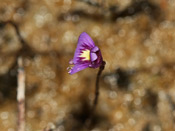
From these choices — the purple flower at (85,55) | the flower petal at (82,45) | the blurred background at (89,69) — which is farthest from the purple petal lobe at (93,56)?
the blurred background at (89,69)

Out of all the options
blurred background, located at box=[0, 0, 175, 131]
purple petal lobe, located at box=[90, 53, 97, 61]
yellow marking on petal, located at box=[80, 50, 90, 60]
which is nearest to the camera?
purple petal lobe, located at box=[90, 53, 97, 61]

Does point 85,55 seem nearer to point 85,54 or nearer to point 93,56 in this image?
point 85,54

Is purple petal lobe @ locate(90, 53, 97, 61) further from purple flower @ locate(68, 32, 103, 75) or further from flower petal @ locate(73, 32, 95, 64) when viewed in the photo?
flower petal @ locate(73, 32, 95, 64)

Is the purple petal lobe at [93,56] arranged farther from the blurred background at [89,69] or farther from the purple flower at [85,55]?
the blurred background at [89,69]

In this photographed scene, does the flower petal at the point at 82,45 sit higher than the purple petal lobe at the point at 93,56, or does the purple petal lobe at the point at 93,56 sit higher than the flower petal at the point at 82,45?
the flower petal at the point at 82,45

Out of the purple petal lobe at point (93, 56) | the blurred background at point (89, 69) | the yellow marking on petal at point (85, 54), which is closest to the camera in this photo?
the purple petal lobe at point (93, 56)

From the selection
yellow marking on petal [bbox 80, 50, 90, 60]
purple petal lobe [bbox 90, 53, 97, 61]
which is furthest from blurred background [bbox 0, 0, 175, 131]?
purple petal lobe [bbox 90, 53, 97, 61]

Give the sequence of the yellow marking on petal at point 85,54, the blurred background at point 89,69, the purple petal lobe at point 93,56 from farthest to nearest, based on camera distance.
A: 1. the blurred background at point 89,69
2. the yellow marking on petal at point 85,54
3. the purple petal lobe at point 93,56

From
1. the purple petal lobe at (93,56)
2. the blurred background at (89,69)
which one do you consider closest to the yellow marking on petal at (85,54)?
the purple petal lobe at (93,56)

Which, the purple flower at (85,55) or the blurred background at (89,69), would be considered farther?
the blurred background at (89,69)
